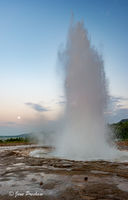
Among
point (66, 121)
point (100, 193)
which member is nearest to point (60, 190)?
point (100, 193)

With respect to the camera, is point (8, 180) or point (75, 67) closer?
point (8, 180)

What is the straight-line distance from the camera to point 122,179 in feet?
27.6

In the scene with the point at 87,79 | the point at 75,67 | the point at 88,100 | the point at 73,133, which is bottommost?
the point at 73,133

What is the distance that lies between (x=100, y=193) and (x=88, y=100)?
16091 millimetres

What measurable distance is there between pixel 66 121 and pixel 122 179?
14.7 meters

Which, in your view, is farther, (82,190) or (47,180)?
(47,180)

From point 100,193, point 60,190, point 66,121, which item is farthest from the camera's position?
point 66,121

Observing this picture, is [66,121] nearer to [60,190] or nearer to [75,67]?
[75,67]

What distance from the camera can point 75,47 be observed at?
78.9 ft

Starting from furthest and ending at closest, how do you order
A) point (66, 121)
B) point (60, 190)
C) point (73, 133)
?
point (66, 121), point (73, 133), point (60, 190)

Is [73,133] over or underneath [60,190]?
over

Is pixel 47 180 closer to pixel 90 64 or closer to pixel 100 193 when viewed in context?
pixel 100 193

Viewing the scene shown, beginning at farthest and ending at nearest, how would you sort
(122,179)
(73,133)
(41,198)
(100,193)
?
(73,133) → (122,179) → (100,193) → (41,198)

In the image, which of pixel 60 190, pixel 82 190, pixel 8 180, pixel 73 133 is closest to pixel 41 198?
pixel 60 190
